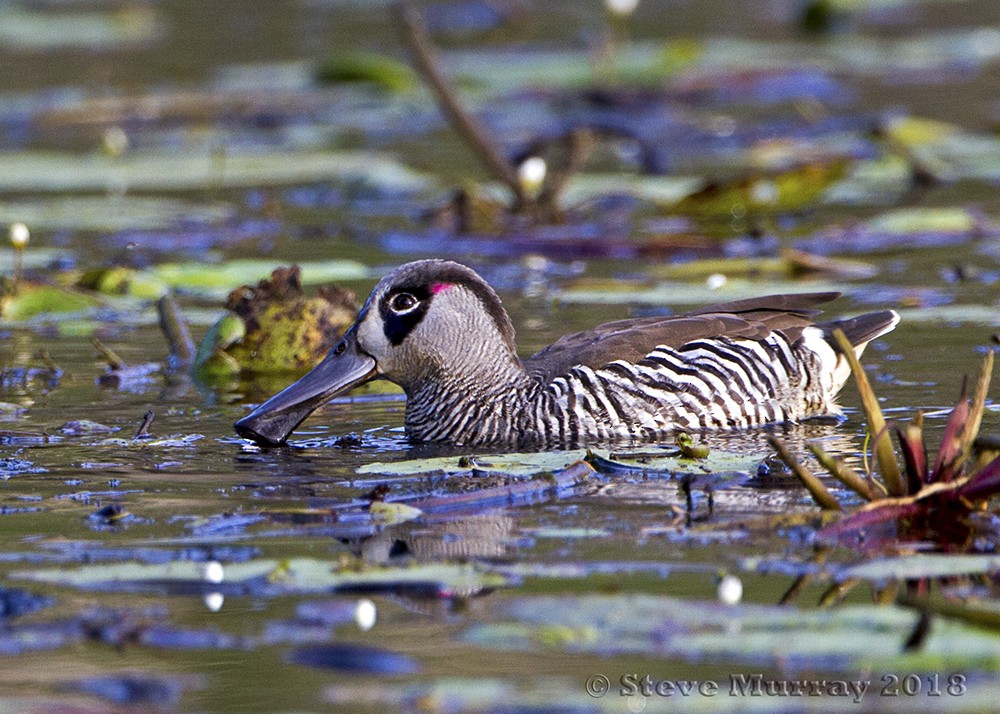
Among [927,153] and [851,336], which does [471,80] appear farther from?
[851,336]

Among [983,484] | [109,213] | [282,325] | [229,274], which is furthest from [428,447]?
[109,213]

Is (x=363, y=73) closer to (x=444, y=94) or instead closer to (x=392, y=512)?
(x=444, y=94)

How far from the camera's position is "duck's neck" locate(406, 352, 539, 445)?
311 inches

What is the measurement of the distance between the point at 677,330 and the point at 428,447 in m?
1.31

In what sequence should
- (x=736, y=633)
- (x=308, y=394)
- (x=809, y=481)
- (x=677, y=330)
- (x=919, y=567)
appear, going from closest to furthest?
(x=736, y=633) < (x=919, y=567) < (x=809, y=481) < (x=308, y=394) < (x=677, y=330)

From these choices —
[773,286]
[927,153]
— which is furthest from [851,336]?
[927,153]

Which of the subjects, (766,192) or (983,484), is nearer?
(983,484)

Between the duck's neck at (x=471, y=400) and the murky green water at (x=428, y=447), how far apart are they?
21 cm

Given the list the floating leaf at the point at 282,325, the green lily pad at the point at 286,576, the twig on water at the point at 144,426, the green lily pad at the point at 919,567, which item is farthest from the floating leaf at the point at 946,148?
the green lily pad at the point at 286,576

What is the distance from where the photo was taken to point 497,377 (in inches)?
316

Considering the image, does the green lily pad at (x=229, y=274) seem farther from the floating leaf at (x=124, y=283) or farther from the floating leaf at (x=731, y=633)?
the floating leaf at (x=731, y=633)

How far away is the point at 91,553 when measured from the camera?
5906 millimetres

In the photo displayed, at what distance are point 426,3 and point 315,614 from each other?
2260cm

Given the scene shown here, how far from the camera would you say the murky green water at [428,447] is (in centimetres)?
472
